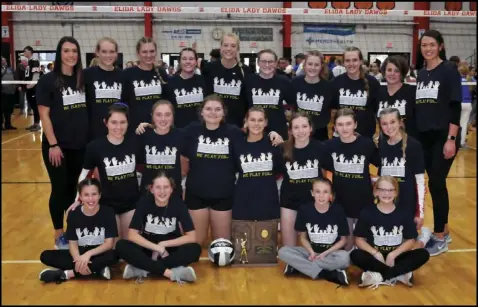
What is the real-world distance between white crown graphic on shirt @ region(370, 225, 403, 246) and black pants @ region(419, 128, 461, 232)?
863 millimetres

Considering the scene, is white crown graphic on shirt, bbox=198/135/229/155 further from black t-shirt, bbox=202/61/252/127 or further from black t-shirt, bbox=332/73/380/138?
black t-shirt, bbox=332/73/380/138

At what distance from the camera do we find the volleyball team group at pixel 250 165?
3.99 m

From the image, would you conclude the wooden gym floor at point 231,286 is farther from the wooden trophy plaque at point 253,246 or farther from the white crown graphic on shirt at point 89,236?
the white crown graphic on shirt at point 89,236

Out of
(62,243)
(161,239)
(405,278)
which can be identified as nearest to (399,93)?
(405,278)

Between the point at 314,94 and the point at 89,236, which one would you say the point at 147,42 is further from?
the point at 89,236

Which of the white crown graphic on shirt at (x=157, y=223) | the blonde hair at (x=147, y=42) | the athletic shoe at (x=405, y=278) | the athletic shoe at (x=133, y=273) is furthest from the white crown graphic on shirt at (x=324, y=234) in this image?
the blonde hair at (x=147, y=42)

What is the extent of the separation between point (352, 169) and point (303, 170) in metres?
0.39

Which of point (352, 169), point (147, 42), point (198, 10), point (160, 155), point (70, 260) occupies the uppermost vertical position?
point (198, 10)

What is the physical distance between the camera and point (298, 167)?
437 centimetres

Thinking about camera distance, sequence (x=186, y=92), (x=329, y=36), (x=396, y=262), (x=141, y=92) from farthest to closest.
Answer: (x=329, y=36)
(x=186, y=92)
(x=141, y=92)
(x=396, y=262)

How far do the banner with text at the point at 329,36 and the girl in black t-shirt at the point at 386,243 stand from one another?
16.6 m

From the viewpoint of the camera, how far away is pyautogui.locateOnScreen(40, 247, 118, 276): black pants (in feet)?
12.9

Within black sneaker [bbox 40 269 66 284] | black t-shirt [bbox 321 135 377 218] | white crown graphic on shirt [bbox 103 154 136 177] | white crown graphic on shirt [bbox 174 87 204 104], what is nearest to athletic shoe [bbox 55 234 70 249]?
black sneaker [bbox 40 269 66 284]

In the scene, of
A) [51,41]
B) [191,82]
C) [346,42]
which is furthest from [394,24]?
[191,82]
